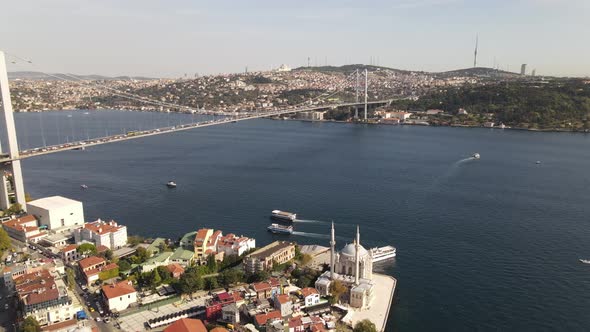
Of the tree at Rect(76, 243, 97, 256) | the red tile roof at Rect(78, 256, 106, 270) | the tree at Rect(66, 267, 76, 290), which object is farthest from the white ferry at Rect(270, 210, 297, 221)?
the tree at Rect(66, 267, 76, 290)

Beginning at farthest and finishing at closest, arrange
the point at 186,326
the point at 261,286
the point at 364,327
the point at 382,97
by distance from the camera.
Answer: the point at 382,97
the point at 261,286
the point at 364,327
the point at 186,326

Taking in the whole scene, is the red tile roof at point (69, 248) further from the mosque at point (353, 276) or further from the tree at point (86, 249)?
the mosque at point (353, 276)

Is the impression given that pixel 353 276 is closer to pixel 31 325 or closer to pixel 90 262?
pixel 90 262

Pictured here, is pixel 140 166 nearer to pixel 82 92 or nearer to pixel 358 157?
pixel 358 157

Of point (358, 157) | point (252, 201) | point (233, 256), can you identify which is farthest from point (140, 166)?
point (233, 256)

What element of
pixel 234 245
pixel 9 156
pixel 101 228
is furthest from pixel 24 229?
pixel 234 245

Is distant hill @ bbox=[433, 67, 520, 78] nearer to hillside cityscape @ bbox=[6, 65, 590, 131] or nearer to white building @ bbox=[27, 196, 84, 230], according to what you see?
hillside cityscape @ bbox=[6, 65, 590, 131]

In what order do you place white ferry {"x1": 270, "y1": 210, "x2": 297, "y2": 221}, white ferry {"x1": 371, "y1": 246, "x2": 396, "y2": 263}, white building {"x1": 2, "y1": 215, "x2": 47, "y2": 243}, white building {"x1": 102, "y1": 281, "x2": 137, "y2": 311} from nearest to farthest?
1. white building {"x1": 102, "y1": 281, "x2": 137, "y2": 311}
2. white ferry {"x1": 371, "y1": 246, "x2": 396, "y2": 263}
3. white building {"x1": 2, "y1": 215, "x2": 47, "y2": 243}
4. white ferry {"x1": 270, "y1": 210, "x2": 297, "y2": 221}
